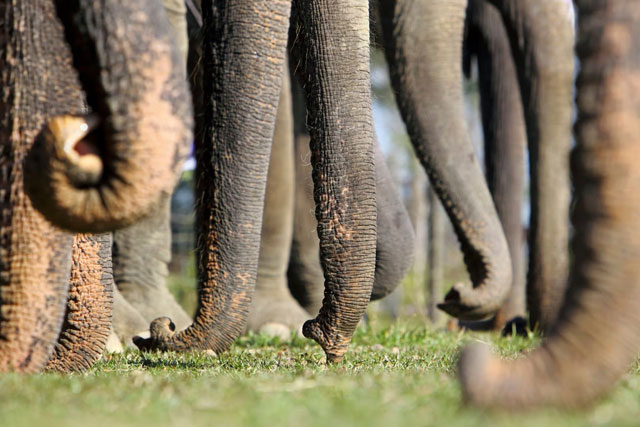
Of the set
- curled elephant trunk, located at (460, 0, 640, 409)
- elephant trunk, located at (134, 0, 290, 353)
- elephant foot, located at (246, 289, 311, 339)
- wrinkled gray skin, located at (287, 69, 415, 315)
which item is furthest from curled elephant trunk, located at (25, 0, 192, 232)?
elephant foot, located at (246, 289, 311, 339)

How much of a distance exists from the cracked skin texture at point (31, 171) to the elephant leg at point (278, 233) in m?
3.82

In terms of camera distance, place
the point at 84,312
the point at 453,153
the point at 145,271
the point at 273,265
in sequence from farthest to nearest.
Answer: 1. the point at 273,265
2. the point at 145,271
3. the point at 453,153
4. the point at 84,312

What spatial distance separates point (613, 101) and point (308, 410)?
0.72 meters

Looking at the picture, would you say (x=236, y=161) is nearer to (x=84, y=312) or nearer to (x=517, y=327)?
(x=84, y=312)

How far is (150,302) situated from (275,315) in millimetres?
→ 761

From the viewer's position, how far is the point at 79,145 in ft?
7.13

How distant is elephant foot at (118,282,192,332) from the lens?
18.9ft

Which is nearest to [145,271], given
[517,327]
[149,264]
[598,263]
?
[149,264]

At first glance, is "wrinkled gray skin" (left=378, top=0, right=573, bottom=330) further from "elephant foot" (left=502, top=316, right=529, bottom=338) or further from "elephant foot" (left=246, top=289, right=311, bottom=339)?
"elephant foot" (left=246, top=289, right=311, bottom=339)

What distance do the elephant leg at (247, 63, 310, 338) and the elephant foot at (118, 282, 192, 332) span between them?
531 mm

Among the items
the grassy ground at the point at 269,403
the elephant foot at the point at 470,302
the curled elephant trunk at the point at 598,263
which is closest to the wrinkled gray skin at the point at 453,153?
the elephant foot at the point at 470,302

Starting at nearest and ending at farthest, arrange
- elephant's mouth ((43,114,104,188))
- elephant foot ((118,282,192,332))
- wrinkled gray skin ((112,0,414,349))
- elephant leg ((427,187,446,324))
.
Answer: elephant's mouth ((43,114,104,188)), wrinkled gray skin ((112,0,414,349)), elephant foot ((118,282,192,332)), elephant leg ((427,187,446,324))

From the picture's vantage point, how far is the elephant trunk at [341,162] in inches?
134

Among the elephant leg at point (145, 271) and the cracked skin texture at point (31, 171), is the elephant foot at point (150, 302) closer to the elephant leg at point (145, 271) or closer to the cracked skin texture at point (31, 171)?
the elephant leg at point (145, 271)
